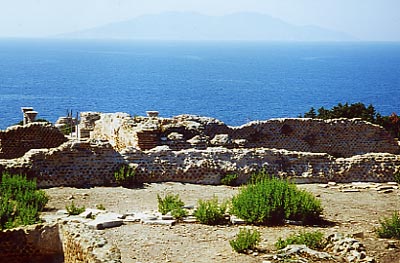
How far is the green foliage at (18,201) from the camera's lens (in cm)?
1169

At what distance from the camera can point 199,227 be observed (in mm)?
12805

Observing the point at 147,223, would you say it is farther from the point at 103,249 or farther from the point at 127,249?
the point at 103,249

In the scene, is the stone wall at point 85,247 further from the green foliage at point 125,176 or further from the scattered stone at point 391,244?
the green foliage at point 125,176

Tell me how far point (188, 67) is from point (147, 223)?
163m

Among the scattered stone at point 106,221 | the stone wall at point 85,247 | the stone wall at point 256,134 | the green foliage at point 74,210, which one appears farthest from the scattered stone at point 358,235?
the stone wall at point 256,134

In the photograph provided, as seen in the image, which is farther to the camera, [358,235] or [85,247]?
[358,235]

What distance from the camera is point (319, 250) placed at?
11.3 metres

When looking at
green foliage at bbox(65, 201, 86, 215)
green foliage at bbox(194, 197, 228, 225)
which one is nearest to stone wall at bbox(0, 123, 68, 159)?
green foliage at bbox(65, 201, 86, 215)

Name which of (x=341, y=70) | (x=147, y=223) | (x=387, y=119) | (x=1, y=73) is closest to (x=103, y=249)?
(x=147, y=223)

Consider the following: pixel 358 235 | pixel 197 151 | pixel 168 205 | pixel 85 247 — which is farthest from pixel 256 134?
pixel 85 247

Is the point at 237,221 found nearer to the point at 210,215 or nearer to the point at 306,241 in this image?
the point at 210,215

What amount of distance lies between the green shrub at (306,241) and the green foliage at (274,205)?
157 centimetres

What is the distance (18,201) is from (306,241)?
6.01m

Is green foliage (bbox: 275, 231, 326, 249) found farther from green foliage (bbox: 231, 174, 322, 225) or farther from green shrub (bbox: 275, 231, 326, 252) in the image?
green foliage (bbox: 231, 174, 322, 225)
